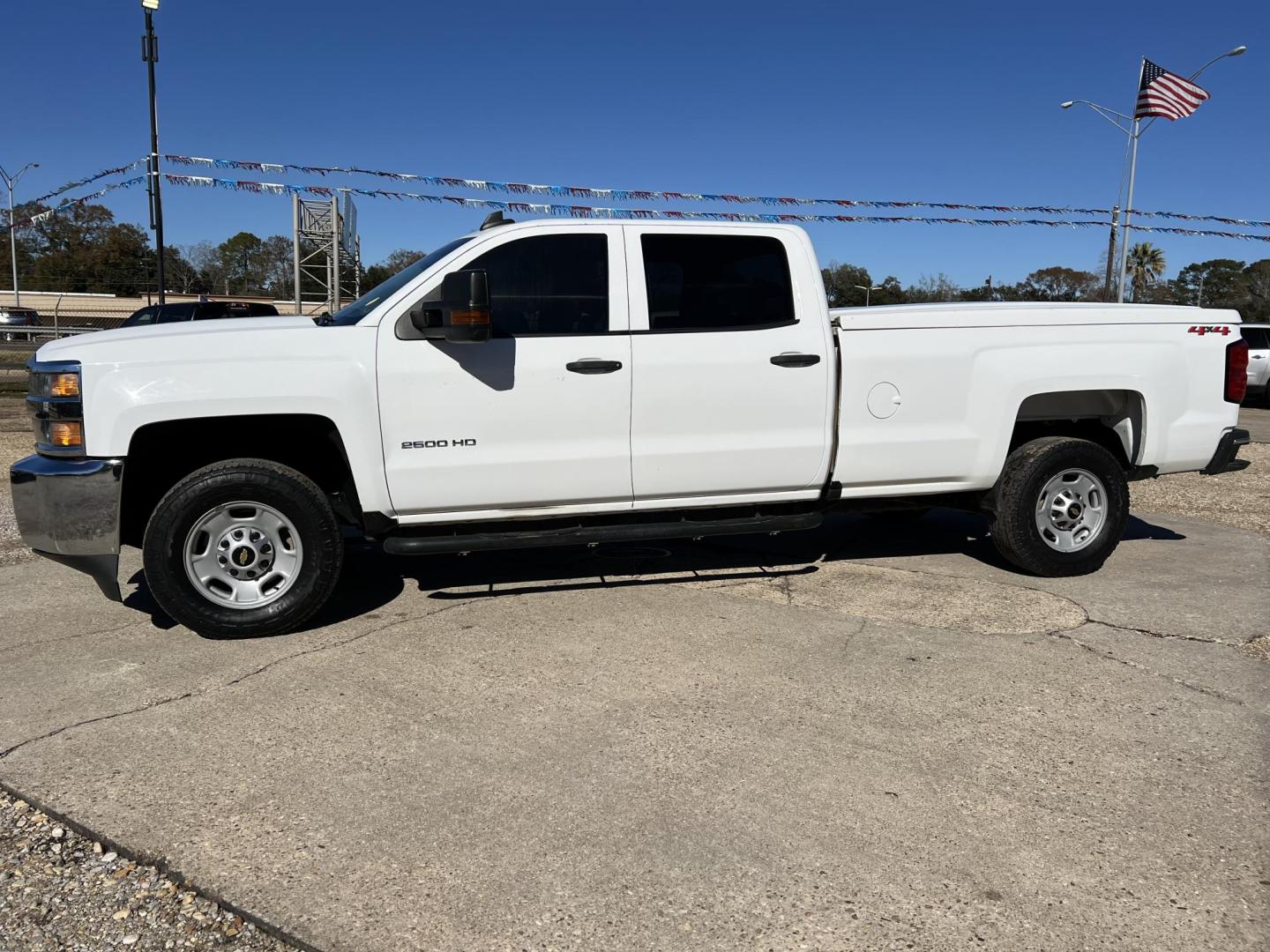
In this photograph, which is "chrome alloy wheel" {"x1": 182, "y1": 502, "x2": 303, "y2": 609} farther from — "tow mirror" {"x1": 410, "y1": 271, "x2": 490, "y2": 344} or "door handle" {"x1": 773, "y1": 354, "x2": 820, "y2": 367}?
"door handle" {"x1": 773, "y1": 354, "x2": 820, "y2": 367}

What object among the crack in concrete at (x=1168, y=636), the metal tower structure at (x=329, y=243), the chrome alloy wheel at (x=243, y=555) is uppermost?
the metal tower structure at (x=329, y=243)

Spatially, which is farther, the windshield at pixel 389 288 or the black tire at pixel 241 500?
the windshield at pixel 389 288

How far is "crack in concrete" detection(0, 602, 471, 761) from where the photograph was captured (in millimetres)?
3477

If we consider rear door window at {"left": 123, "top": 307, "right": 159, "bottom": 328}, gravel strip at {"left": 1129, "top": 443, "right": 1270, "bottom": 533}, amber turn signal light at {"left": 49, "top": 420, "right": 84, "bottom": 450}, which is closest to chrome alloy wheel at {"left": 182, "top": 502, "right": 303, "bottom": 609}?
amber turn signal light at {"left": 49, "top": 420, "right": 84, "bottom": 450}

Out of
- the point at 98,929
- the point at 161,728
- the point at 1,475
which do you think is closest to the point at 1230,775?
the point at 98,929

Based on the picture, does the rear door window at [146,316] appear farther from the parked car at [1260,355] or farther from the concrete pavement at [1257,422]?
the parked car at [1260,355]

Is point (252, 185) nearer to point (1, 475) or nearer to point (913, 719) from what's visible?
point (1, 475)

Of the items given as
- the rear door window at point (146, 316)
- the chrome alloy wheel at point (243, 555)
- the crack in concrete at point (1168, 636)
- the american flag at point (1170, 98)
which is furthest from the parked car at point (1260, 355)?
the rear door window at point (146, 316)

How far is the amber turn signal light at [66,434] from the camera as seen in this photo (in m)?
4.27

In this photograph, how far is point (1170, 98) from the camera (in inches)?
903

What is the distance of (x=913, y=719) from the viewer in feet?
11.9

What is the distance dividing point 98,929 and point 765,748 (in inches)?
83.3

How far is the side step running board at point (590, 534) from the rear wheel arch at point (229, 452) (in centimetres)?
40

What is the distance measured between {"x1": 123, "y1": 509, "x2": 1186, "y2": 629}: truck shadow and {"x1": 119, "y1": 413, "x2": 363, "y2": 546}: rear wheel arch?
618 millimetres
